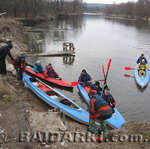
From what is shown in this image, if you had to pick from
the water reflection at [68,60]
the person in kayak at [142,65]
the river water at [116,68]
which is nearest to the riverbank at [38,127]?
the river water at [116,68]

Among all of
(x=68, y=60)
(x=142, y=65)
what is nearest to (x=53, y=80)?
(x=142, y=65)

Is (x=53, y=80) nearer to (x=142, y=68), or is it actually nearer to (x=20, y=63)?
(x=20, y=63)

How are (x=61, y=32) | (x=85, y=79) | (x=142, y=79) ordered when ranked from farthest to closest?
(x=61, y=32), (x=142, y=79), (x=85, y=79)

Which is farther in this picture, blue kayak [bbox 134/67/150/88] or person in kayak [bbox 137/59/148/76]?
person in kayak [bbox 137/59/148/76]

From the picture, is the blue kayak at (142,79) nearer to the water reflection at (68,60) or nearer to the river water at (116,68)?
the river water at (116,68)

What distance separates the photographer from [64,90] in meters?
11.4

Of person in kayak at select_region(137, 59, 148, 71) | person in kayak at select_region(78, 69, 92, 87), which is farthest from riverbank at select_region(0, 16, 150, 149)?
person in kayak at select_region(137, 59, 148, 71)

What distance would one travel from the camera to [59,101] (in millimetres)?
8711

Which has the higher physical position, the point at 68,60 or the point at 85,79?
the point at 85,79

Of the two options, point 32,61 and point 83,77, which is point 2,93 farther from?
point 32,61

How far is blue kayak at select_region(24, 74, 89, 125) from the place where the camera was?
7792 millimetres

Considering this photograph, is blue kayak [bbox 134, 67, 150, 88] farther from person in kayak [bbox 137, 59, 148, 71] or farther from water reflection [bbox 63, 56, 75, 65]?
water reflection [bbox 63, 56, 75, 65]

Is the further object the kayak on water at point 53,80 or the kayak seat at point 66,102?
the kayak on water at point 53,80

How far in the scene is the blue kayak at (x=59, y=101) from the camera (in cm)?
779
